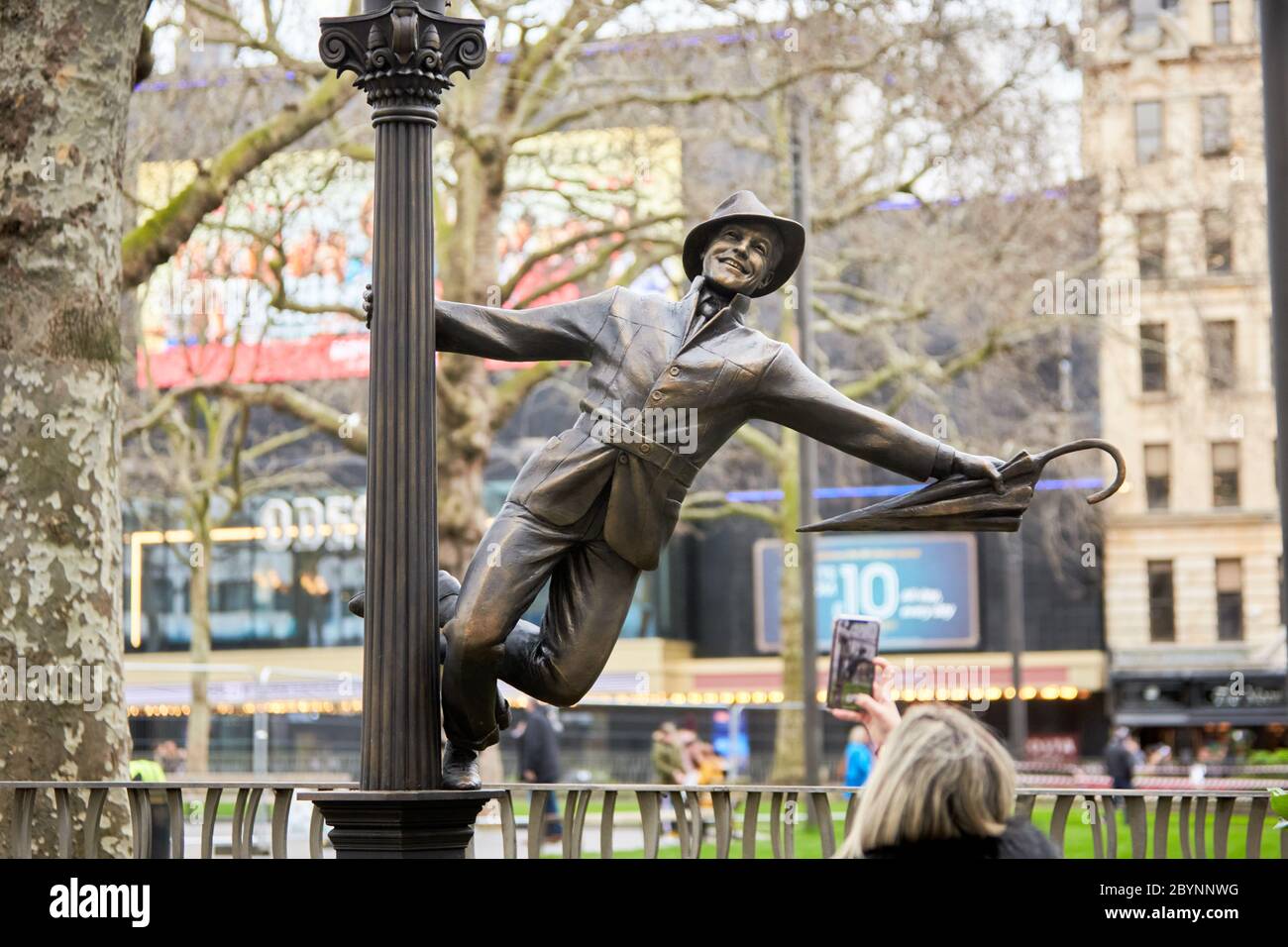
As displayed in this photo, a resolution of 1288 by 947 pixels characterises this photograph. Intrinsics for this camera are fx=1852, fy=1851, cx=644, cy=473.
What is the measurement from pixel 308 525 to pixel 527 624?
148 ft

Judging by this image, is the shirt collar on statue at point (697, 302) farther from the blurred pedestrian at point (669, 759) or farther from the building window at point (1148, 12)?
the building window at point (1148, 12)

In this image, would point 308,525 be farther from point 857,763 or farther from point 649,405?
point 649,405

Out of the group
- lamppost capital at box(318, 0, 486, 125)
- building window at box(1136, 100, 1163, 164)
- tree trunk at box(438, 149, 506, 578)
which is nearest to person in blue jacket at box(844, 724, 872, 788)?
tree trunk at box(438, 149, 506, 578)

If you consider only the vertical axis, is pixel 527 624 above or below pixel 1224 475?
below

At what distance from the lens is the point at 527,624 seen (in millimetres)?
5648

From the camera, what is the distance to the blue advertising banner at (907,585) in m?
48.2

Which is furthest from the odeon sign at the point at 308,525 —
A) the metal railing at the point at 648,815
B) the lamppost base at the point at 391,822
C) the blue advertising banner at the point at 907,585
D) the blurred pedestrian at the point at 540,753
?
the lamppost base at the point at 391,822

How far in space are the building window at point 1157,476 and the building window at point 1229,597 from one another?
2.11 metres

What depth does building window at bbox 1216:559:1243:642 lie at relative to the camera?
46750mm

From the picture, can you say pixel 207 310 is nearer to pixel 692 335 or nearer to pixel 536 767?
pixel 536 767

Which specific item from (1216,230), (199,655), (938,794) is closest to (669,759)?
(1216,230)

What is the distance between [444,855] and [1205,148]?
43475 millimetres
